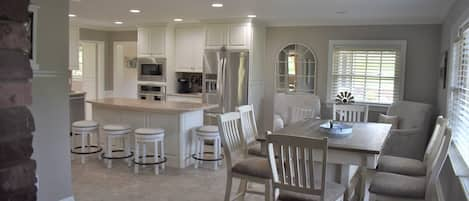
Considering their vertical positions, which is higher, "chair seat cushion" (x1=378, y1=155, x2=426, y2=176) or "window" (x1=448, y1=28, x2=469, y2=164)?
"window" (x1=448, y1=28, x2=469, y2=164)

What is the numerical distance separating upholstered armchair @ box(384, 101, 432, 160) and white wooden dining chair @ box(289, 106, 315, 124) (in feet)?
4.12

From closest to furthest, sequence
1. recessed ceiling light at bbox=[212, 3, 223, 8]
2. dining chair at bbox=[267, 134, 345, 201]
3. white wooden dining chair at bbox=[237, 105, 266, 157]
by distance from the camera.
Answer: dining chair at bbox=[267, 134, 345, 201] → white wooden dining chair at bbox=[237, 105, 266, 157] → recessed ceiling light at bbox=[212, 3, 223, 8]

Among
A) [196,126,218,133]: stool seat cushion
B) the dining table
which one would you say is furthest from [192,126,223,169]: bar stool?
the dining table

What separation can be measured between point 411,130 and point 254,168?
305 cm

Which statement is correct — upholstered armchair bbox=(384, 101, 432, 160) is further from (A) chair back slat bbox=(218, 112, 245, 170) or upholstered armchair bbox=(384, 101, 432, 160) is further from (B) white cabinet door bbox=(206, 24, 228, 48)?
(B) white cabinet door bbox=(206, 24, 228, 48)

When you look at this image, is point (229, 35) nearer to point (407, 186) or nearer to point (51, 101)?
point (51, 101)

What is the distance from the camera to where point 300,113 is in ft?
21.8

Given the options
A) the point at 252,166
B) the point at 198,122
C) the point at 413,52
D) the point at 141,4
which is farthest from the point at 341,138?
Result: the point at 413,52

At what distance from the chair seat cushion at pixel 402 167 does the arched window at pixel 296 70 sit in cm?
338

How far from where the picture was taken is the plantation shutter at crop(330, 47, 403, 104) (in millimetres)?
6543

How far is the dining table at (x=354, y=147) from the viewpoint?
304 cm

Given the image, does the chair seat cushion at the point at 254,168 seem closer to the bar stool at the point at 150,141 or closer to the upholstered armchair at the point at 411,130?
the bar stool at the point at 150,141

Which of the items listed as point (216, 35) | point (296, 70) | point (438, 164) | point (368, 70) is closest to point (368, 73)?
point (368, 70)

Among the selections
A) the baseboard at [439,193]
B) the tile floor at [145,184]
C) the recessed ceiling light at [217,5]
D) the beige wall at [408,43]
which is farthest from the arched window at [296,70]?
the baseboard at [439,193]
